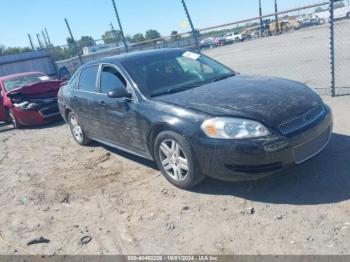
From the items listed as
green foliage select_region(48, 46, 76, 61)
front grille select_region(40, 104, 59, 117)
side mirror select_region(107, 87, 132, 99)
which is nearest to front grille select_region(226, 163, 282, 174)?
side mirror select_region(107, 87, 132, 99)

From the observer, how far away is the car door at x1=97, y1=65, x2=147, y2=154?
4900mm

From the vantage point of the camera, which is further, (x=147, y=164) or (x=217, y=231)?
(x=147, y=164)

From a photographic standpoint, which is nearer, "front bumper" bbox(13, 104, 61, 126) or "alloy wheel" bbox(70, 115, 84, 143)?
"alloy wheel" bbox(70, 115, 84, 143)

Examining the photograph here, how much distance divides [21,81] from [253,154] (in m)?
8.88

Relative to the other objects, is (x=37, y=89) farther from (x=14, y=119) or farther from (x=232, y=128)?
(x=232, y=128)

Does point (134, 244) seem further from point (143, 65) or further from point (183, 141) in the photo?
point (143, 65)

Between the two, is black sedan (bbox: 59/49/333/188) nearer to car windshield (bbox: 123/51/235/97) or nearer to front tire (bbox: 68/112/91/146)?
car windshield (bbox: 123/51/235/97)

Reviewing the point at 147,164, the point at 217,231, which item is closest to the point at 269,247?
the point at 217,231

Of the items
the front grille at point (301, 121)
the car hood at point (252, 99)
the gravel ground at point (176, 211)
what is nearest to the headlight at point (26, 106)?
the gravel ground at point (176, 211)

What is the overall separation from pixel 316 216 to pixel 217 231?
93 cm

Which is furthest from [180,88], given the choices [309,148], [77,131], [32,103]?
[32,103]

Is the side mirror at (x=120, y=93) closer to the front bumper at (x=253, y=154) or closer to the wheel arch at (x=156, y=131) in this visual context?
the wheel arch at (x=156, y=131)

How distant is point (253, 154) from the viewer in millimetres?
3775

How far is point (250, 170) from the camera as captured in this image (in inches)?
153
